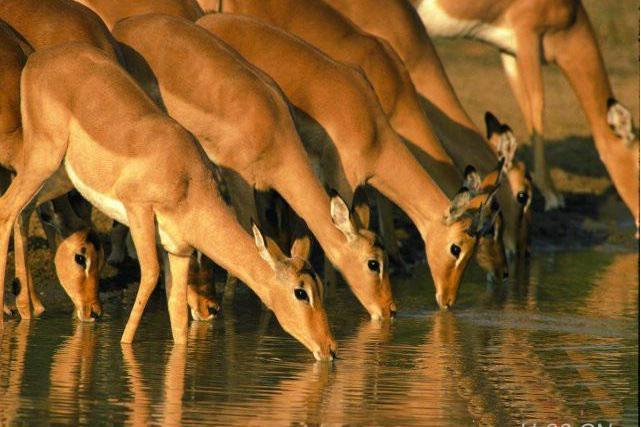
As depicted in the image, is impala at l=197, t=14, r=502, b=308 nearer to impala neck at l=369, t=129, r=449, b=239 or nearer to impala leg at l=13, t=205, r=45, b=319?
impala neck at l=369, t=129, r=449, b=239

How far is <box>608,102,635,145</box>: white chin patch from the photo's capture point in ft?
54.4

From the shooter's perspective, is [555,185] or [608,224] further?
[555,185]

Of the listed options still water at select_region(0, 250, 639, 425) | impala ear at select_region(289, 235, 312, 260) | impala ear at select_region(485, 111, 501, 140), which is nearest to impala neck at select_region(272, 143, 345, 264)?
still water at select_region(0, 250, 639, 425)

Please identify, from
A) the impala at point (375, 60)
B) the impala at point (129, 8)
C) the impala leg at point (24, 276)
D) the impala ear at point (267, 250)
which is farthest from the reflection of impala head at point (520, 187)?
the impala ear at point (267, 250)

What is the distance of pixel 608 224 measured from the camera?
17406 millimetres

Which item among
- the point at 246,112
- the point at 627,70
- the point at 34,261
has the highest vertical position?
the point at 627,70

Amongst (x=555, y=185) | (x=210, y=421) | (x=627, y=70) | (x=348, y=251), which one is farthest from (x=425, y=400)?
(x=627, y=70)

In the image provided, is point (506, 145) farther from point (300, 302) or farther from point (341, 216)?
point (300, 302)

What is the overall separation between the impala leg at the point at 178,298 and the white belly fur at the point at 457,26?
29.8ft

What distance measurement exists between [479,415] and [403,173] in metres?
4.27

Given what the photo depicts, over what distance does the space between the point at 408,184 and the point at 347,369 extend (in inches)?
127

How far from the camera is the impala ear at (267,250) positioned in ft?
32.3

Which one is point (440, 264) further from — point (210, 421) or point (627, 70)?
point (627, 70)

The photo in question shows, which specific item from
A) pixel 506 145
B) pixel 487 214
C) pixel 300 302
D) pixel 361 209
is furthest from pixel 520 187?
pixel 300 302
